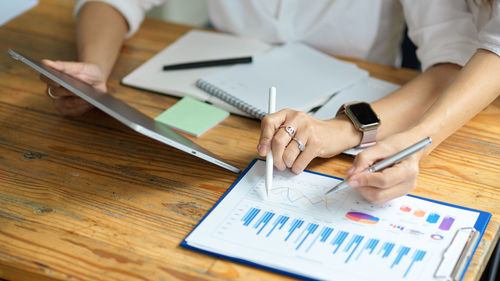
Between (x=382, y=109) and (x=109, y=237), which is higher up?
(x=382, y=109)

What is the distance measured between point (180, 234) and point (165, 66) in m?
0.58

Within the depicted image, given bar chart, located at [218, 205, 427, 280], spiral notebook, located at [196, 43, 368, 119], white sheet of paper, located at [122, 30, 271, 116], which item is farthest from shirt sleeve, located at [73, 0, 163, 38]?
bar chart, located at [218, 205, 427, 280]

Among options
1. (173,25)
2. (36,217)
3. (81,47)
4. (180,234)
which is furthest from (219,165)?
(173,25)

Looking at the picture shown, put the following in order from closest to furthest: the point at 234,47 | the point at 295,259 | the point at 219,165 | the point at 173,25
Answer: the point at 295,259 → the point at 219,165 → the point at 234,47 → the point at 173,25

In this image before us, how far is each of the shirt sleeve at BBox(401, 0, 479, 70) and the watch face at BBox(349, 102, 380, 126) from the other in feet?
0.80

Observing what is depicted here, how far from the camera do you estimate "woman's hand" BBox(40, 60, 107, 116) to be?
114 centimetres

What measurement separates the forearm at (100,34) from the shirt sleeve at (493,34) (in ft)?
2.66

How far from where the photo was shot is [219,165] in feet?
3.28

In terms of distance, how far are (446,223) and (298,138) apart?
27 centimetres

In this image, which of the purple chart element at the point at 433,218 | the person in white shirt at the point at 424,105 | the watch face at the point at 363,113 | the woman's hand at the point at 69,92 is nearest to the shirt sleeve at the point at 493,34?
the person in white shirt at the point at 424,105

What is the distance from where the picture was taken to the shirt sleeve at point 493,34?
104cm

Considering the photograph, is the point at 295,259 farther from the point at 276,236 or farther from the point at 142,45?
the point at 142,45

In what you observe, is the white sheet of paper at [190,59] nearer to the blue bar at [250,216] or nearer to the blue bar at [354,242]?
the blue bar at [250,216]

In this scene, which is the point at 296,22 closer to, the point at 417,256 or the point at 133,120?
the point at 133,120
